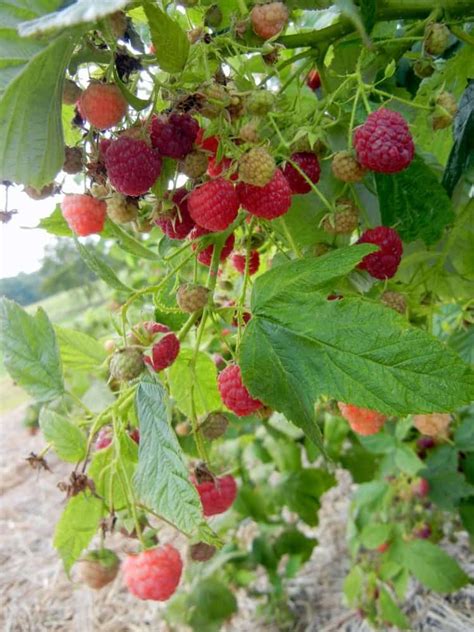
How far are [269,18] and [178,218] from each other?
168 mm

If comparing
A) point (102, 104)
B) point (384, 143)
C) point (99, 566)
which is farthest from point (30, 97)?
point (99, 566)

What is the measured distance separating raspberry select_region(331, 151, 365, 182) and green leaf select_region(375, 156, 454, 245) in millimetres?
51

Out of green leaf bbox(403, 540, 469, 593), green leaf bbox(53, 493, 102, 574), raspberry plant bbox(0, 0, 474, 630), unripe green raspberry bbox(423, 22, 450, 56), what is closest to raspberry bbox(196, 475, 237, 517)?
raspberry plant bbox(0, 0, 474, 630)

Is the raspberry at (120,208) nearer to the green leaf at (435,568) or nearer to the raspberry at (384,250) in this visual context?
the raspberry at (384,250)

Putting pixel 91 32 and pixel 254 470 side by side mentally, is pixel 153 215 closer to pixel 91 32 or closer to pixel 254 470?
pixel 91 32

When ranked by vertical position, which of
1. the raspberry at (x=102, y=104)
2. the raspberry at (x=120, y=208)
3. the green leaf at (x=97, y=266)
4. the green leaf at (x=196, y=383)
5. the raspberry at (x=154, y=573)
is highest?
the raspberry at (x=102, y=104)

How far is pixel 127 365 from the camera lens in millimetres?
501

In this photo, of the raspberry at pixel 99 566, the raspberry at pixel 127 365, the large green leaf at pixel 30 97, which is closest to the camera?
the large green leaf at pixel 30 97

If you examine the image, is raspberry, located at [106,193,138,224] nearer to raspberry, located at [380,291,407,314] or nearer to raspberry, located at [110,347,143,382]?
raspberry, located at [110,347,143,382]

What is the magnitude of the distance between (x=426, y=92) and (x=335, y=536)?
5.29 ft

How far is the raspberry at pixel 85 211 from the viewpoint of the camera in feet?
1.73

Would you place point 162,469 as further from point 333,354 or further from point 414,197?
point 414,197

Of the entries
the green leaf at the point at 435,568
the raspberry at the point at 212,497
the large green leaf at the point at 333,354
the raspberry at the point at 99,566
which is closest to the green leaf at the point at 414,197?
the large green leaf at the point at 333,354

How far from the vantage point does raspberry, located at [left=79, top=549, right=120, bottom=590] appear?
792 mm
